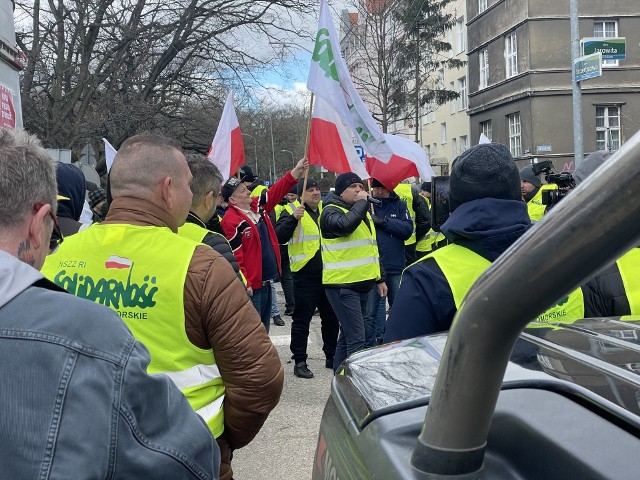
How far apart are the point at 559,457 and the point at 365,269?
478cm

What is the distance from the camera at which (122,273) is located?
2.29 metres

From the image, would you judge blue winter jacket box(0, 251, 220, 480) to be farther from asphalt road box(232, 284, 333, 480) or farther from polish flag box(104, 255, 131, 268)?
asphalt road box(232, 284, 333, 480)

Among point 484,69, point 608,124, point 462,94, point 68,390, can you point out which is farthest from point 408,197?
point 462,94

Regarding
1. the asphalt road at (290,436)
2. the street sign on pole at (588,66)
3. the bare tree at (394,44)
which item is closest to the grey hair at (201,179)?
the asphalt road at (290,436)

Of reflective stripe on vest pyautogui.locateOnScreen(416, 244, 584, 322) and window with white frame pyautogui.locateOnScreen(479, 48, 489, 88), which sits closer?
reflective stripe on vest pyautogui.locateOnScreen(416, 244, 584, 322)

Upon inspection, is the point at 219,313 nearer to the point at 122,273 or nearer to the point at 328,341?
the point at 122,273

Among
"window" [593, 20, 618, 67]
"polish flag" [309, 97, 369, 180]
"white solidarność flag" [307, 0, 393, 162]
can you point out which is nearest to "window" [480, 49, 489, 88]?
"window" [593, 20, 618, 67]

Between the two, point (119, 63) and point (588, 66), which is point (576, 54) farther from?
point (119, 63)

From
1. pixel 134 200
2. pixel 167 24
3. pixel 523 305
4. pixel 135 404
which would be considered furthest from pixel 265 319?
pixel 167 24

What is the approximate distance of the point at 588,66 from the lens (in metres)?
11.8

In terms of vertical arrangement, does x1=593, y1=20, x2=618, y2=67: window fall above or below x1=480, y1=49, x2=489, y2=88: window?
above

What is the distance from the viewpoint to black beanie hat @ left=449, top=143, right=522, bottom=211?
7.69 ft

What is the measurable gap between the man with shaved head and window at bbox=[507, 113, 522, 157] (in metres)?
31.5

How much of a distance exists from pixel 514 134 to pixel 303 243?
2875 cm
